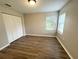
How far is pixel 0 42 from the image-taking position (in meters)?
3.16

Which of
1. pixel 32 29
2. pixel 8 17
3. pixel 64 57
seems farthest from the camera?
pixel 32 29

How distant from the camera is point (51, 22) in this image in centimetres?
544

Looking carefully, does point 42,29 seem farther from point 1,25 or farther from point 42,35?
point 1,25

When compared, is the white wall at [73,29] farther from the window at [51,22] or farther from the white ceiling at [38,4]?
the window at [51,22]

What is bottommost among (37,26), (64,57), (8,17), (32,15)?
(64,57)

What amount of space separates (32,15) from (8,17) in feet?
7.60

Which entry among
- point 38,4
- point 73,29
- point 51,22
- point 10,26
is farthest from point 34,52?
point 51,22

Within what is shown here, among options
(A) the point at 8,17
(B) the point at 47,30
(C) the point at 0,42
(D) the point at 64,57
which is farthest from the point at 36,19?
(D) the point at 64,57

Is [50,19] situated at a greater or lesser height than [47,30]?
greater

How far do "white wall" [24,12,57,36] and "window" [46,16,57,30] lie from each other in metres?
0.27

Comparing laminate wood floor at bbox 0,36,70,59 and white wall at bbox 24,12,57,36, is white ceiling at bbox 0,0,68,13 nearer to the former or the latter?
white wall at bbox 24,12,57,36

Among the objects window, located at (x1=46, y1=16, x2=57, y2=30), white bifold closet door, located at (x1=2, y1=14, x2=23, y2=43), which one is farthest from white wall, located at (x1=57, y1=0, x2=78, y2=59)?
white bifold closet door, located at (x1=2, y1=14, x2=23, y2=43)

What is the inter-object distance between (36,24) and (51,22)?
1.38m

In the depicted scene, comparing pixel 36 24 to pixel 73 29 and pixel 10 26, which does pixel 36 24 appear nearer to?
pixel 10 26
